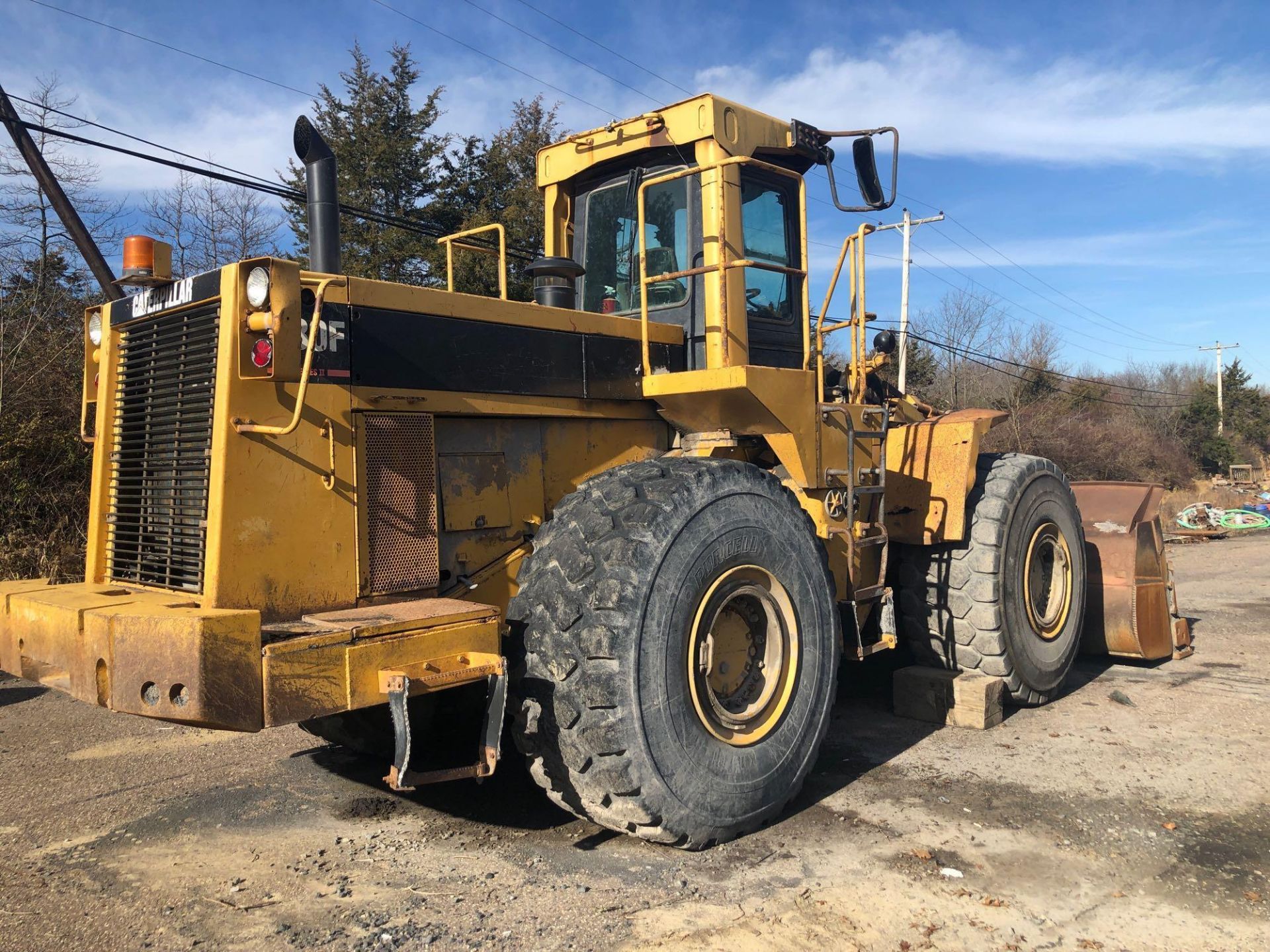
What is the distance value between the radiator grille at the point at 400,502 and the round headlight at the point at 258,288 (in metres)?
0.59

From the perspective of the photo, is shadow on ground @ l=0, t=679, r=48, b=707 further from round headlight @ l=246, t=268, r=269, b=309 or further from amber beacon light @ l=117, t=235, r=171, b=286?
round headlight @ l=246, t=268, r=269, b=309

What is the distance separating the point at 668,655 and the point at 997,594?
122 inches

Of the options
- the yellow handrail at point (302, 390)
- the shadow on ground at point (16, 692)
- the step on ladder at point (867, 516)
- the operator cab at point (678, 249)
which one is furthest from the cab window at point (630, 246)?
the shadow on ground at point (16, 692)

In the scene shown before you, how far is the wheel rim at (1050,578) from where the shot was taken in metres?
6.65

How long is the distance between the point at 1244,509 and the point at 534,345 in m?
23.1

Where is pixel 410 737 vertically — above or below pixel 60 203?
below

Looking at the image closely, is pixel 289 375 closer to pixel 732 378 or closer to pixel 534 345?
pixel 534 345

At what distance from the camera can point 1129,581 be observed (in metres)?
7.41

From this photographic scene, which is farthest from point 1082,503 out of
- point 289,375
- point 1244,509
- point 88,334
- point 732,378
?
point 1244,509

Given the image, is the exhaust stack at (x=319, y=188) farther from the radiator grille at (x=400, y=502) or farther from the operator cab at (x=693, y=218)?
the operator cab at (x=693, y=218)

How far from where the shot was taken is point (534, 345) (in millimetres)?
4441

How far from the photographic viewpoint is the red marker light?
11.7 feet

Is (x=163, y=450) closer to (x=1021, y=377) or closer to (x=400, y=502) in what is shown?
(x=400, y=502)

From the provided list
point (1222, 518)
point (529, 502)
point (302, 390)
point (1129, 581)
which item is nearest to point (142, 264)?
point (302, 390)
